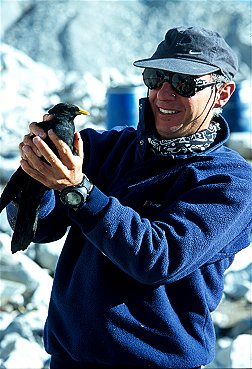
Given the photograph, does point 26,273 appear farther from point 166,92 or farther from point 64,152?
point 64,152

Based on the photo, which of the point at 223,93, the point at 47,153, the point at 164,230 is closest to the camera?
the point at 47,153

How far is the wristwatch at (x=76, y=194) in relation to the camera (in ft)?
7.17

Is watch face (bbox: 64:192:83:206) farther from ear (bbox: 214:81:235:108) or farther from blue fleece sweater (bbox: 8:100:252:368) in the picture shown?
ear (bbox: 214:81:235:108)

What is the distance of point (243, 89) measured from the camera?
9742 millimetres

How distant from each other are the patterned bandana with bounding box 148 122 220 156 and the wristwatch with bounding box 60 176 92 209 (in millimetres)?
343

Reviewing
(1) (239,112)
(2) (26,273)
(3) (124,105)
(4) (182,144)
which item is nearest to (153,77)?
(4) (182,144)

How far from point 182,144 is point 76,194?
1.35ft

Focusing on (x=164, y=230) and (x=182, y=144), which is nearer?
(x=164, y=230)

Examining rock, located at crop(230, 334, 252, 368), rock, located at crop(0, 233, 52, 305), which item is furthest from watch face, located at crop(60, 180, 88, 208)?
rock, located at crop(0, 233, 52, 305)

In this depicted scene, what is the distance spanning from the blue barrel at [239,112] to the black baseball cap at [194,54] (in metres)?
7.09

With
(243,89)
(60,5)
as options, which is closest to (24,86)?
(243,89)

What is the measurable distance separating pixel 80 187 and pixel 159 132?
394 millimetres

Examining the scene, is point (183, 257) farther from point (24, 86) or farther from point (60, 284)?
point (24, 86)

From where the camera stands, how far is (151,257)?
2.22 m
